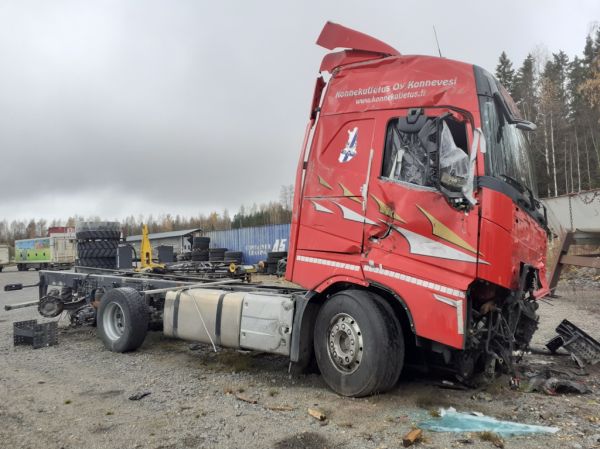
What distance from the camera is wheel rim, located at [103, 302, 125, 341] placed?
737 cm

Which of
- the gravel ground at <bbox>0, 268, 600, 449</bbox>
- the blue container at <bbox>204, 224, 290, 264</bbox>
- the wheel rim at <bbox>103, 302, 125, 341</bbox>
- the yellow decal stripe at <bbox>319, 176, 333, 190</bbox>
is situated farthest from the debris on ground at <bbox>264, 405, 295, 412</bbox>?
the blue container at <bbox>204, 224, 290, 264</bbox>

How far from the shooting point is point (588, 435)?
3.80 metres

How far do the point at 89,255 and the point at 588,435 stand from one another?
928 centimetres

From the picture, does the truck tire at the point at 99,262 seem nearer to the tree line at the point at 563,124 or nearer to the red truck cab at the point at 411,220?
the red truck cab at the point at 411,220

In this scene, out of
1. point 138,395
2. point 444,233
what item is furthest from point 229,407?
point 444,233

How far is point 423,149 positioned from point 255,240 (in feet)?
91.6

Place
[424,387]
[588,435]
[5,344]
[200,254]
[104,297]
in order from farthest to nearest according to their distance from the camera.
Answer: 1. [200,254]
2. [5,344]
3. [104,297]
4. [424,387]
5. [588,435]

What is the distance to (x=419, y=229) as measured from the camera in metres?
4.54

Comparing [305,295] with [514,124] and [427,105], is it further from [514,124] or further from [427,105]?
[514,124]

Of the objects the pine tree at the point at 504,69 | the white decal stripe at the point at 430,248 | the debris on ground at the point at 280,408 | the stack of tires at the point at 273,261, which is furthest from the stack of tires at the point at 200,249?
the pine tree at the point at 504,69

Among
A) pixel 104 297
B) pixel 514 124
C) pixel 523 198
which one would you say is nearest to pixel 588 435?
pixel 523 198

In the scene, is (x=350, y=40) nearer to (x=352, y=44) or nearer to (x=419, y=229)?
(x=352, y=44)

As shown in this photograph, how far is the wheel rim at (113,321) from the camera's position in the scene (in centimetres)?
737

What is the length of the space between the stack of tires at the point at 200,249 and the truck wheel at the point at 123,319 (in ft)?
43.0
